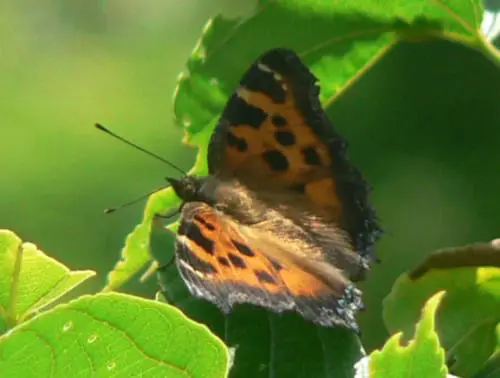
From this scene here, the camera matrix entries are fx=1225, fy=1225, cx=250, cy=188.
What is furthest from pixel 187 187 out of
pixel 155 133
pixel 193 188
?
pixel 155 133

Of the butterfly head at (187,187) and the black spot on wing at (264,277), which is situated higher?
the black spot on wing at (264,277)

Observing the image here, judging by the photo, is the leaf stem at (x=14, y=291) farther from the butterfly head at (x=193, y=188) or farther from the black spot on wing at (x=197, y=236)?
the butterfly head at (x=193, y=188)

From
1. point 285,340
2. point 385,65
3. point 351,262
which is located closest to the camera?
point 285,340

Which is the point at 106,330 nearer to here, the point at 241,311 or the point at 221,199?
the point at 241,311

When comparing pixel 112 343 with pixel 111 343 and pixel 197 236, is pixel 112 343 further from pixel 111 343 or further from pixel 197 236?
pixel 197 236

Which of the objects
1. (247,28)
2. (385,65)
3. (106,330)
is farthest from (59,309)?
(385,65)

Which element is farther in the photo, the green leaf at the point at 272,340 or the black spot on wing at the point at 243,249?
the black spot on wing at the point at 243,249

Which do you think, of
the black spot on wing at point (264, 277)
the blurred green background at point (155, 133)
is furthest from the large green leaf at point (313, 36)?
the blurred green background at point (155, 133)
